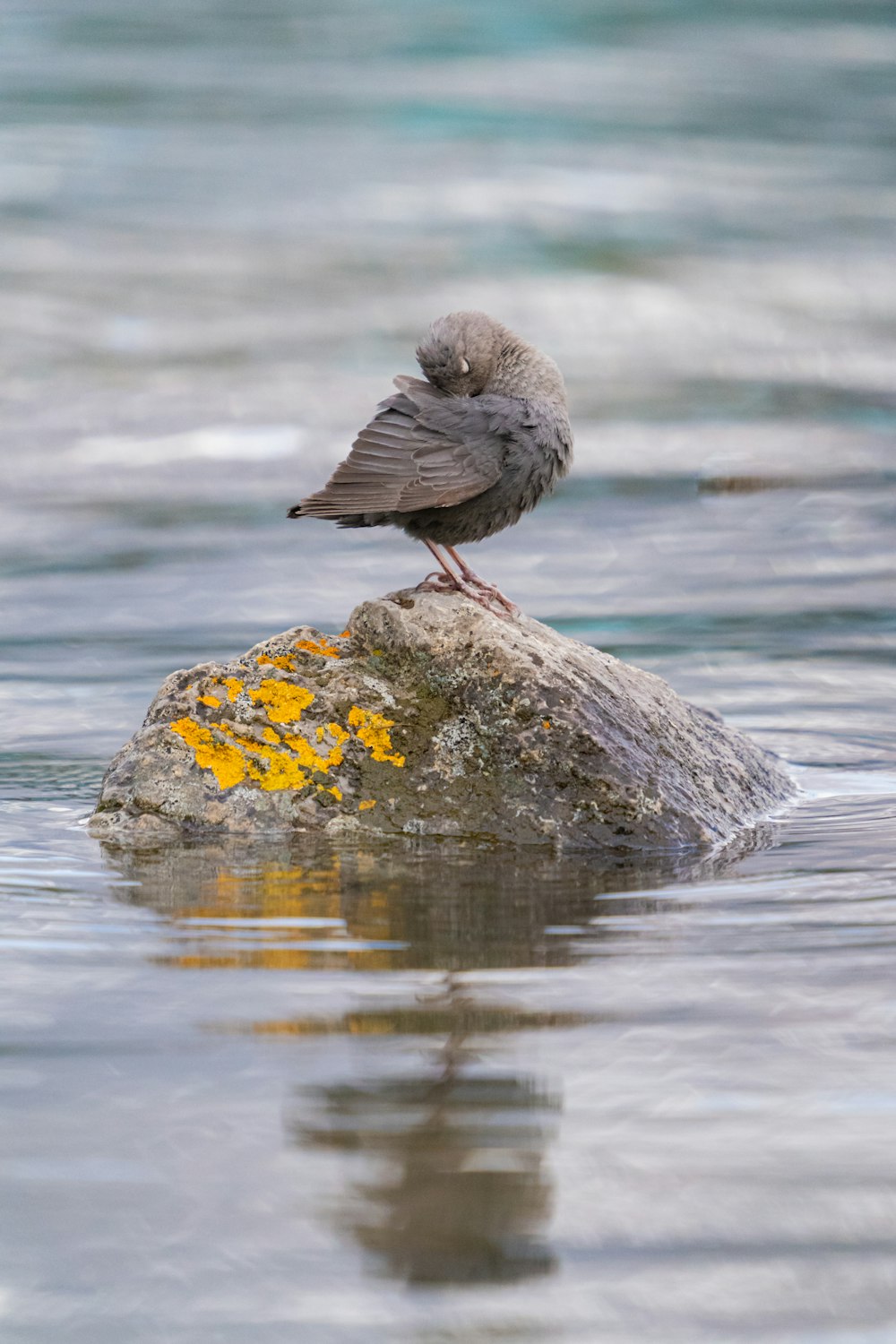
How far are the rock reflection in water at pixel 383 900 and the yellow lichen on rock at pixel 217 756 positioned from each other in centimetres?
20

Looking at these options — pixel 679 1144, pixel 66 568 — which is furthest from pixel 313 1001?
pixel 66 568

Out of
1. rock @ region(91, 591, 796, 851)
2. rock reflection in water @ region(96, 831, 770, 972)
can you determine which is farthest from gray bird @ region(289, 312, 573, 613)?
rock reflection in water @ region(96, 831, 770, 972)

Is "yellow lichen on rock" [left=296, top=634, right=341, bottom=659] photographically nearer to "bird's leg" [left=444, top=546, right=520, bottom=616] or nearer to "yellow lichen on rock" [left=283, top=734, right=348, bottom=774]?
"yellow lichen on rock" [left=283, top=734, right=348, bottom=774]

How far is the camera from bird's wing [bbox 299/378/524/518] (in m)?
4.75

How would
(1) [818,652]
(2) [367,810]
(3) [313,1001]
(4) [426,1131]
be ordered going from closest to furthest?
1. (4) [426,1131]
2. (3) [313,1001]
3. (2) [367,810]
4. (1) [818,652]

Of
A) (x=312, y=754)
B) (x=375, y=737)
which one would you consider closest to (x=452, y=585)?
(x=375, y=737)

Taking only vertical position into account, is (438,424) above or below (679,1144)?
above

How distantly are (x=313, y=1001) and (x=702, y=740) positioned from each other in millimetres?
2351

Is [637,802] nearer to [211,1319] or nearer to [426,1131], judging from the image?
[426,1131]

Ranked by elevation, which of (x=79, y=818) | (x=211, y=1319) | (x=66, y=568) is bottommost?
(x=211, y=1319)

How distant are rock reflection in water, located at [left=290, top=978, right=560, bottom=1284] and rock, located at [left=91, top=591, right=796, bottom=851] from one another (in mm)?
1601

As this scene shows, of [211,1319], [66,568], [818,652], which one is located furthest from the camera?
[66,568]

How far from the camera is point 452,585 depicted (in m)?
5.08

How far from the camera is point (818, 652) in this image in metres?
8.23
